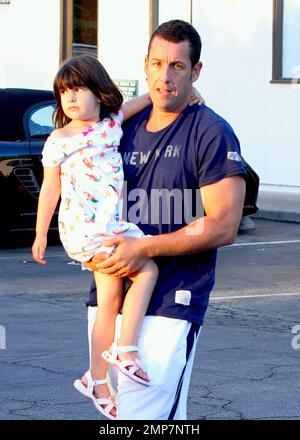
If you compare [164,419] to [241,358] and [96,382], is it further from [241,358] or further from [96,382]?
[241,358]

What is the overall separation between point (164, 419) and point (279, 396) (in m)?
2.88

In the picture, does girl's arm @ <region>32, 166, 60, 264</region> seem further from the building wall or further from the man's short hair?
the building wall

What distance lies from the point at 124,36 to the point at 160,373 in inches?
724

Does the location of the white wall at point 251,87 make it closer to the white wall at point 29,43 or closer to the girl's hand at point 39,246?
the white wall at point 29,43

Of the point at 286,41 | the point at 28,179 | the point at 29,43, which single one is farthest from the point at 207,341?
the point at 29,43

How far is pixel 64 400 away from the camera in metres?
7.19

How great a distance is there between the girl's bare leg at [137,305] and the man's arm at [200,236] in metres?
0.04

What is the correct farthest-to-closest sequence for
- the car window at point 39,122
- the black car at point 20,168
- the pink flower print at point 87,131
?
the car window at point 39,122 → the black car at point 20,168 → the pink flower print at point 87,131

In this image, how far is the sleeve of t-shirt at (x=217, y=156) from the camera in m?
4.55

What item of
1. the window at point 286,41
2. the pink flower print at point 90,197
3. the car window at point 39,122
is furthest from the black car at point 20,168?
the pink flower print at point 90,197

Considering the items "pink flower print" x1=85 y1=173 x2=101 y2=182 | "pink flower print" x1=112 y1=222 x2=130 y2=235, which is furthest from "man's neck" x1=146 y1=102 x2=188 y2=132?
"pink flower print" x1=112 y1=222 x2=130 y2=235

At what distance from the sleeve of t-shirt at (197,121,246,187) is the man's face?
18 centimetres

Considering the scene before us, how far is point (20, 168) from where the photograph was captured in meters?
13.8

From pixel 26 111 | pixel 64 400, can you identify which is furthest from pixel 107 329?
pixel 26 111
